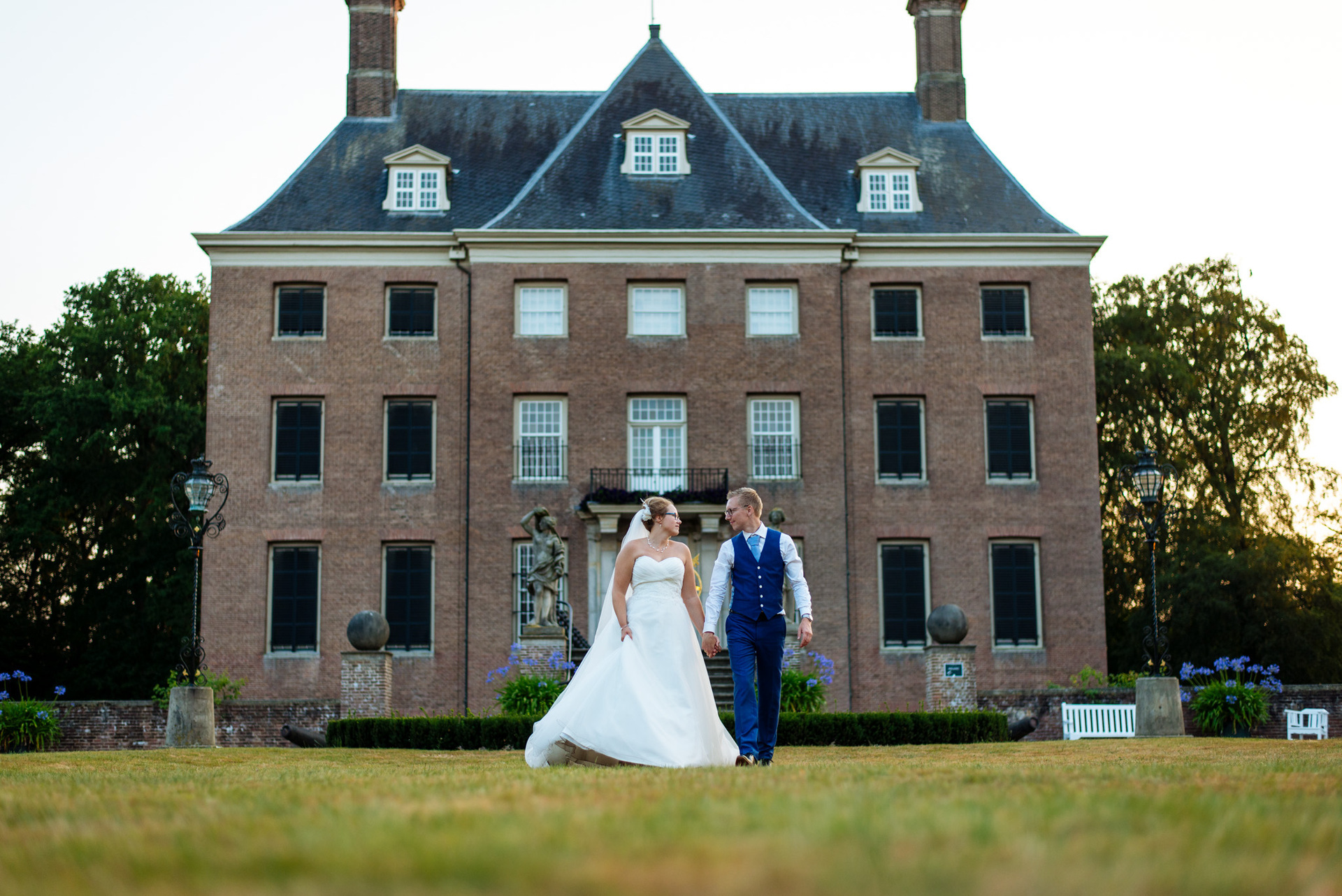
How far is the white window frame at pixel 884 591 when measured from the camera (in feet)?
102

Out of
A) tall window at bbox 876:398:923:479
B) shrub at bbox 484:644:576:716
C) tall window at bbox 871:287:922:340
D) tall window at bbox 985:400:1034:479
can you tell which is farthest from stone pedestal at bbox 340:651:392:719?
tall window at bbox 985:400:1034:479

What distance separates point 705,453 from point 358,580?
8279 mm

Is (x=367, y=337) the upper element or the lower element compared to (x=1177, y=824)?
upper

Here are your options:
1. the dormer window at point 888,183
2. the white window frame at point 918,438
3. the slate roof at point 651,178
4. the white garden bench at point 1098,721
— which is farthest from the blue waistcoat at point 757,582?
the dormer window at point 888,183

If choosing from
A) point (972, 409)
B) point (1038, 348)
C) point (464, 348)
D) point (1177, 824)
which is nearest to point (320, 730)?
point (464, 348)

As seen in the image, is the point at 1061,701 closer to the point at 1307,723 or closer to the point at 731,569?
the point at 1307,723

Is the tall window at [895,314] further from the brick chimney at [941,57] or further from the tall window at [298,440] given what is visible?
the tall window at [298,440]

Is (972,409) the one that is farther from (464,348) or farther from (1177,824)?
(1177,824)

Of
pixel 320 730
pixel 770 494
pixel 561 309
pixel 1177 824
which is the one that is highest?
pixel 561 309

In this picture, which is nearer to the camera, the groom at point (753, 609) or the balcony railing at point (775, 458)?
the groom at point (753, 609)

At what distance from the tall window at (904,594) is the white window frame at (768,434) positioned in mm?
2769

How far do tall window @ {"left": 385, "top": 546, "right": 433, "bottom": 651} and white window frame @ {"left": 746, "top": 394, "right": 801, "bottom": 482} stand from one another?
24.7 feet

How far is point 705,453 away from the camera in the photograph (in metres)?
31.7

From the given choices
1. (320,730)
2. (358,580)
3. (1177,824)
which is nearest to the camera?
(1177,824)
